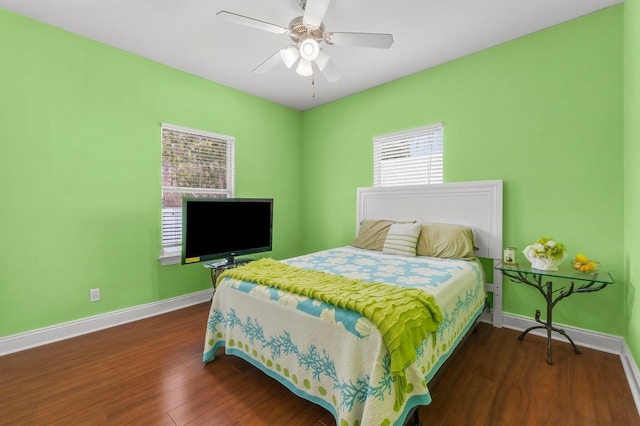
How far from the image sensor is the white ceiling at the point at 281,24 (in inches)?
86.2

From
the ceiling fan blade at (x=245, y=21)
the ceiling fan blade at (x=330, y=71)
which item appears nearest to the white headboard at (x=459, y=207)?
the ceiling fan blade at (x=330, y=71)

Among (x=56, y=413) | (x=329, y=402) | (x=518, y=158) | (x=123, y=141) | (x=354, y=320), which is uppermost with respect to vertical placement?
(x=123, y=141)

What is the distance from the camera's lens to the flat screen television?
8.99 ft

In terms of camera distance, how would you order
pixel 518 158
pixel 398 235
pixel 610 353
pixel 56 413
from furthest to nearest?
1. pixel 398 235
2. pixel 518 158
3. pixel 610 353
4. pixel 56 413

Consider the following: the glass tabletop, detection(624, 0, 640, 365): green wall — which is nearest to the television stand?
the glass tabletop

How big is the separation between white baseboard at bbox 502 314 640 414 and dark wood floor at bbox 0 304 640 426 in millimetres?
57

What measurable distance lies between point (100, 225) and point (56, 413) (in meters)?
1.60

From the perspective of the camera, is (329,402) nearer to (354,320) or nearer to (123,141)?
(354,320)

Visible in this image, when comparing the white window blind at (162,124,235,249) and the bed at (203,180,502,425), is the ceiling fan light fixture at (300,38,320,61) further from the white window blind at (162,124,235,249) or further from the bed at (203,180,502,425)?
the white window blind at (162,124,235,249)

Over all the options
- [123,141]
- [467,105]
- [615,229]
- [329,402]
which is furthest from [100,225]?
[615,229]

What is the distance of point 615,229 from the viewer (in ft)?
7.32

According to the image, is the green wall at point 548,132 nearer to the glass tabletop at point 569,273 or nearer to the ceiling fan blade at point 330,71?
the glass tabletop at point 569,273

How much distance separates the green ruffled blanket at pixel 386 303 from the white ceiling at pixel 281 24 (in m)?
2.08

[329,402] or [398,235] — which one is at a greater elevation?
[398,235]
